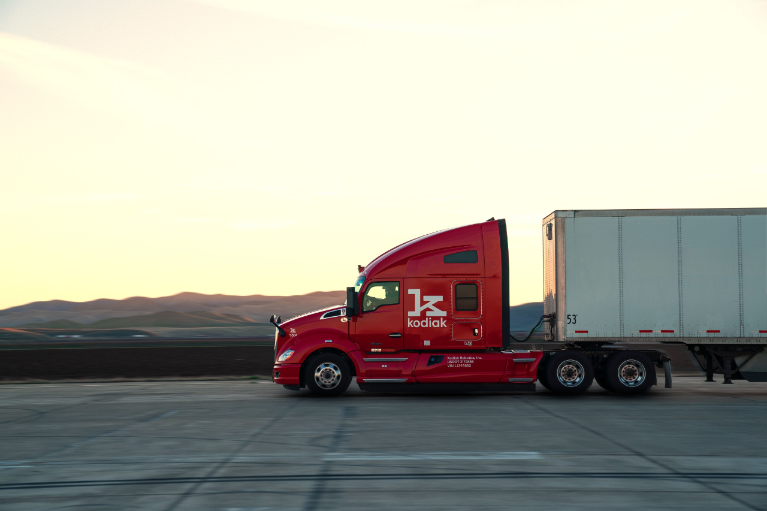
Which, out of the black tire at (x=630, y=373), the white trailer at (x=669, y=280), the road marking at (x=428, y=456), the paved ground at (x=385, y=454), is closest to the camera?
the paved ground at (x=385, y=454)

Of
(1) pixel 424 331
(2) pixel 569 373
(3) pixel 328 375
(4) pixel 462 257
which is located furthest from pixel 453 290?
(3) pixel 328 375

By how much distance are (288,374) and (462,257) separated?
4.92 metres

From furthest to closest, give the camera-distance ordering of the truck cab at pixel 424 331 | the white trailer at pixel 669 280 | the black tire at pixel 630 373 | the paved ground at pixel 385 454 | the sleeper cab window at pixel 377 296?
the sleeper cab window at pixel 377 296, the black tire at pixel 630 373, the truck cab at pixel 424 331, the white trailer at pixel 669 280, the paved ground at pixel 385 454

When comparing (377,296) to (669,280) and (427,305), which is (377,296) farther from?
(669,280)

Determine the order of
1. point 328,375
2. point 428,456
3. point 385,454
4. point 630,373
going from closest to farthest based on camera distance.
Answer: point 428,456 < point 385,454 < point 328,375 < point 630,373

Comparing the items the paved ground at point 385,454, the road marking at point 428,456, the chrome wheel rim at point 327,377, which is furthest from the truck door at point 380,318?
the road marking at point 428,456

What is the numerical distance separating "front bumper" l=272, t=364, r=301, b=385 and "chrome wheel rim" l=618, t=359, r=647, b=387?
7577mm

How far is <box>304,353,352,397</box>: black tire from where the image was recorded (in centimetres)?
1605

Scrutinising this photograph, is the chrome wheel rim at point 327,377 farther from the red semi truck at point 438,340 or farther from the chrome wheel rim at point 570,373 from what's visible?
the chrome wheel rim at point 570,373

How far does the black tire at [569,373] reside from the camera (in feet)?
52.7

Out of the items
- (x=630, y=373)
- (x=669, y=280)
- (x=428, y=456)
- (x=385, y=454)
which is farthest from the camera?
(x=630, y=373)

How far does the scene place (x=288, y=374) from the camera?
16109 mm

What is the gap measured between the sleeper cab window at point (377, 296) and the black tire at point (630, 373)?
5.43 m

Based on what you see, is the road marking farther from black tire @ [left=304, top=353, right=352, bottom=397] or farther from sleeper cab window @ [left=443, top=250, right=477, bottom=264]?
sleeper cab window @ [left=443, top=250, right=477, bottom=264]
